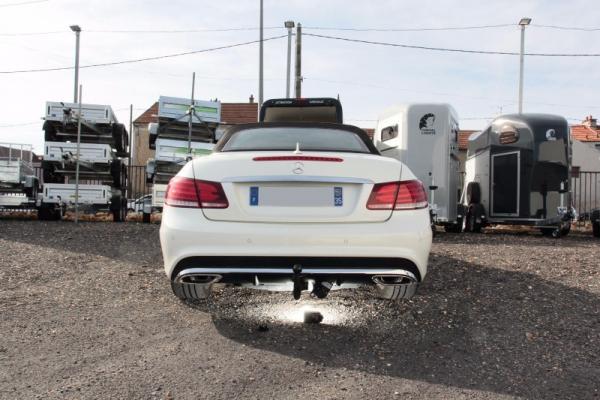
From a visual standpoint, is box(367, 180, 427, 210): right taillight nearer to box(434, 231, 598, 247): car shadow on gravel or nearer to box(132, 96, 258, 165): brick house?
box(434, 231, 598, 247): car shadow on gravel

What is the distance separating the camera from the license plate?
139 inches

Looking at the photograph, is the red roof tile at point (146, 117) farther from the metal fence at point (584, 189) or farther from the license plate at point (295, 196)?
the license plate at point (295, 196)

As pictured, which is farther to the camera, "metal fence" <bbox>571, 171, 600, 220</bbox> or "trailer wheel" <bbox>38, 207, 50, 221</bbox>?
"metal fence" <bbox>571, 171, 600, 220</bbox>

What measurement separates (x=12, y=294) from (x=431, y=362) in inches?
154

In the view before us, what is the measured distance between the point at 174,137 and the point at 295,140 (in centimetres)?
857

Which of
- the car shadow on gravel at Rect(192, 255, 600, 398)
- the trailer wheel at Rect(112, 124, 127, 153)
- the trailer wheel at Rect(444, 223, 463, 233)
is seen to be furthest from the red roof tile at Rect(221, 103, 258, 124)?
the car shadow on gravel at Rect(192, 255, 600, 398)

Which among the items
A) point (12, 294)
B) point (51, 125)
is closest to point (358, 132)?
point (12, 294)

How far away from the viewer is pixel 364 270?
3467mm

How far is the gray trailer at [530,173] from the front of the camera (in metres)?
11.3

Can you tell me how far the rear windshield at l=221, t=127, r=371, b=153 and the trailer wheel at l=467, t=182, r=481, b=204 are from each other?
8707 mm

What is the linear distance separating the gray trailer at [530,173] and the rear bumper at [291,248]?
8974mm

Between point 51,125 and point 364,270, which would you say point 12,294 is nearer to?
point 364,270

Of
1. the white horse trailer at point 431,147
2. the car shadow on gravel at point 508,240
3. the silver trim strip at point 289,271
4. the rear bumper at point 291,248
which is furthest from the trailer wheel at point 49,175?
the silver trim strip at point 289,271

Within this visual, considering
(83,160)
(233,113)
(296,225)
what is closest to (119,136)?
(83,160)
